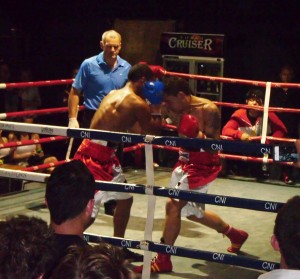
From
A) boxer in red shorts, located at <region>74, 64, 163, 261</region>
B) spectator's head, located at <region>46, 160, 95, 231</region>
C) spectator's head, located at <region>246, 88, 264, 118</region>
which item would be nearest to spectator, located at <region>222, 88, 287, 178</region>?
spectator's head, located at <region>246, 88, 264, 118</region>

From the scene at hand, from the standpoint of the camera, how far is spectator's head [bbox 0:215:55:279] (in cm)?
151

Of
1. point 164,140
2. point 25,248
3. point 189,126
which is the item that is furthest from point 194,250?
point 25,248

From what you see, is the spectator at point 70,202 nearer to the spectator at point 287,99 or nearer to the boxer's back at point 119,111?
the boxer's back at point 119,111

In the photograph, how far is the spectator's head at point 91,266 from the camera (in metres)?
1.42

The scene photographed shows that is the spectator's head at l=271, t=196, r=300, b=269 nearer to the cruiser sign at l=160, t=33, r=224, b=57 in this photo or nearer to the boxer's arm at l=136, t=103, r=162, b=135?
the boxer's arm at l=136, t=103, r=162, b=135

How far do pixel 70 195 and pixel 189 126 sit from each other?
1617 mm

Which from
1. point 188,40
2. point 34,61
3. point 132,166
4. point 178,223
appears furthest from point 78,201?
point 34,61

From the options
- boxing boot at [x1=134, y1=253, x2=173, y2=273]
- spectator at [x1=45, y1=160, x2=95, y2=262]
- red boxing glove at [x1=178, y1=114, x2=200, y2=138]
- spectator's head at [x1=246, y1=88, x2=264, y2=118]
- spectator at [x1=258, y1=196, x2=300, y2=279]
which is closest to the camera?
spectator at [x1=258, y1=196, x2=300, y2=279]

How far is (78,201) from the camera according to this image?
2320 millimetres

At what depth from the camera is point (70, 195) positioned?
233cm

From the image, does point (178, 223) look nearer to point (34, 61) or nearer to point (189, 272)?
point (189, 272)

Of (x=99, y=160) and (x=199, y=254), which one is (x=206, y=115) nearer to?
Result: (x=99, y=160)

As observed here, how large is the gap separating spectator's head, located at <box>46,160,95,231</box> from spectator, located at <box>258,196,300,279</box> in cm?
68

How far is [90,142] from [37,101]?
413cm
